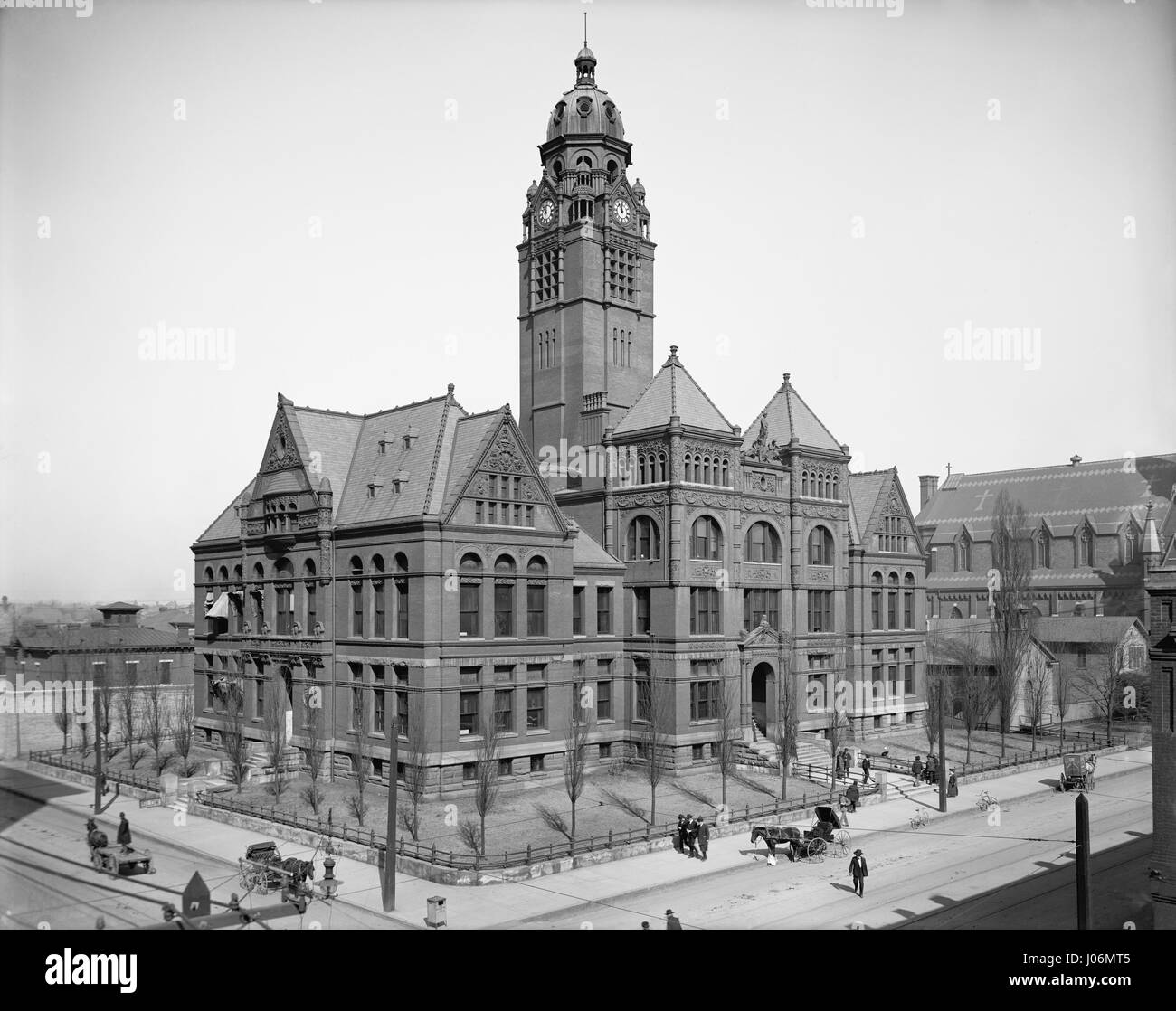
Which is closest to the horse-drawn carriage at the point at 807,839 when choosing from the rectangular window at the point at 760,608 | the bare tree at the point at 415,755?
the bare tree at the point at 415,755

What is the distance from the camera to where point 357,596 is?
51.5 meters

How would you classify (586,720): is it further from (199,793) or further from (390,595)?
(199,793)

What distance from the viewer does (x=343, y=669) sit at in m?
51.4

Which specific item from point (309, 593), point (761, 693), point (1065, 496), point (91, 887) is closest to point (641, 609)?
point (761, 693)

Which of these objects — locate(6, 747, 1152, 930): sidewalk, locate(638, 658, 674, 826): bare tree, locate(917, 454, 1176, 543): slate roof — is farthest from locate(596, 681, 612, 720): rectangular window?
locate(917, 454, 1176, 543): slate roof

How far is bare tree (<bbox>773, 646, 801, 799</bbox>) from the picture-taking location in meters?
48.3

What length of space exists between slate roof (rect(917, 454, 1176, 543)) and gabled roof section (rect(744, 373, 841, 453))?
4705 cm

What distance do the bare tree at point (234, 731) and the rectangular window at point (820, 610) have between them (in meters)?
33.3

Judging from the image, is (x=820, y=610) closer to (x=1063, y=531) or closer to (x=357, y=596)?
(x=357, y=596)

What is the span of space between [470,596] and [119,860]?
1917cm

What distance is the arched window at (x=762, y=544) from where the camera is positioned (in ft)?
198

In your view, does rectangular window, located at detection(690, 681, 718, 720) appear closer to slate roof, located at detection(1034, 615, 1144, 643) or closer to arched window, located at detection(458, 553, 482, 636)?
arched window, located at detection(458, 553, 482, 636)

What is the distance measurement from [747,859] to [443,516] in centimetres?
1999
